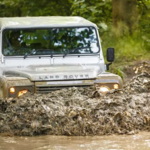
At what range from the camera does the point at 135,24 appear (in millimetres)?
14516

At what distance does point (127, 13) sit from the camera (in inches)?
571

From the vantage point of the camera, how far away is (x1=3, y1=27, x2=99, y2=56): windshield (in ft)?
29.0

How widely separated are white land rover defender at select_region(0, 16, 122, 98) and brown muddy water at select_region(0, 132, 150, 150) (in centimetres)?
115

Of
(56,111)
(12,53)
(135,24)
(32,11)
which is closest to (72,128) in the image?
(56,111)

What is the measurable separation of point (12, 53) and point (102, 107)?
85.9 inches

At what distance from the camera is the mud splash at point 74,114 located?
7117 millimetres

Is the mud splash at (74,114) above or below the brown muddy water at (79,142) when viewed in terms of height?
above

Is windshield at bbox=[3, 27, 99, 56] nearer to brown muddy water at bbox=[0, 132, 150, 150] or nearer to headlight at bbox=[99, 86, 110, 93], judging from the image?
headlight at bbox=[99, 86, 110, 93]

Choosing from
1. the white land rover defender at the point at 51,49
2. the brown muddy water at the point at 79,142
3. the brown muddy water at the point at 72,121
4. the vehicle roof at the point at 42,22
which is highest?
the vehicle roof at the point at 42,22

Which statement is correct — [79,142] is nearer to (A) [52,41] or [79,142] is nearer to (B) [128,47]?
(A) [52,41]

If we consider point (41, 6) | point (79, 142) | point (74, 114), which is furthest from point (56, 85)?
point (41, 6)

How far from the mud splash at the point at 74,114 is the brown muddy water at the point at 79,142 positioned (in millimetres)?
123

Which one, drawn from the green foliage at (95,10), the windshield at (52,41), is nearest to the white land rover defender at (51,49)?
the windshield at (52,41)

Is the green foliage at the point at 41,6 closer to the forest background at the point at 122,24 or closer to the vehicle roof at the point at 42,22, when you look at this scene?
the forest background at the point at 122,24
